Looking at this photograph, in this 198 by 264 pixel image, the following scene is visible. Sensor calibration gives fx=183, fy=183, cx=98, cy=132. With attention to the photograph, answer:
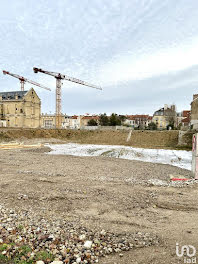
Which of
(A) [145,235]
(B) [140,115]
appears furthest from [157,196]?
(B) [140,115]

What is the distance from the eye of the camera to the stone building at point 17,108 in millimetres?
65688

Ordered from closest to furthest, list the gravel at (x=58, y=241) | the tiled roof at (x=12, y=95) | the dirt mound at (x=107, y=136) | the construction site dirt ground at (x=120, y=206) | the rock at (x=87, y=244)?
1. the gravel at (x=58, y=241)
2. the rock at (x=87, y=244)
3. the construction site dirt ground at (x=120, y=206)
4. the dirt mound at (x=107, y=136)
5. the tiled roof at (x=12, y=95)

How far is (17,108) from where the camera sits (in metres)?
66.0

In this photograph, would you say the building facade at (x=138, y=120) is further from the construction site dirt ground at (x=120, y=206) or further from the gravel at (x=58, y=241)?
the gravel at (x=58, y=241)

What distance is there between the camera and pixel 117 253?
3.82m

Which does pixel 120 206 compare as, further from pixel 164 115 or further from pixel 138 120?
pixel 138 120

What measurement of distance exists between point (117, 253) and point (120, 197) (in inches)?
134

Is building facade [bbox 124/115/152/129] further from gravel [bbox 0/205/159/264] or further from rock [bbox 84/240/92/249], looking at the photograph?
rock [bbox 84/240/92/249]

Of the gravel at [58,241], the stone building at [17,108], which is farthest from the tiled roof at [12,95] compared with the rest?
the gravel at [58,241]

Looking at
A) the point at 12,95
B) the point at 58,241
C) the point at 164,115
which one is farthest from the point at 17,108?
the point at 58,241

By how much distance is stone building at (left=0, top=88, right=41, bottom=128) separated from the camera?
65688mm

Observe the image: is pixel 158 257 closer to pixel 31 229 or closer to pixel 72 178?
pixel 31 229

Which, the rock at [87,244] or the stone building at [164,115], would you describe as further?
the stone building at [164,115]

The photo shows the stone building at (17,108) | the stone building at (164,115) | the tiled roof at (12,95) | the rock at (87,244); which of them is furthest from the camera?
the stone building at (164,115)
